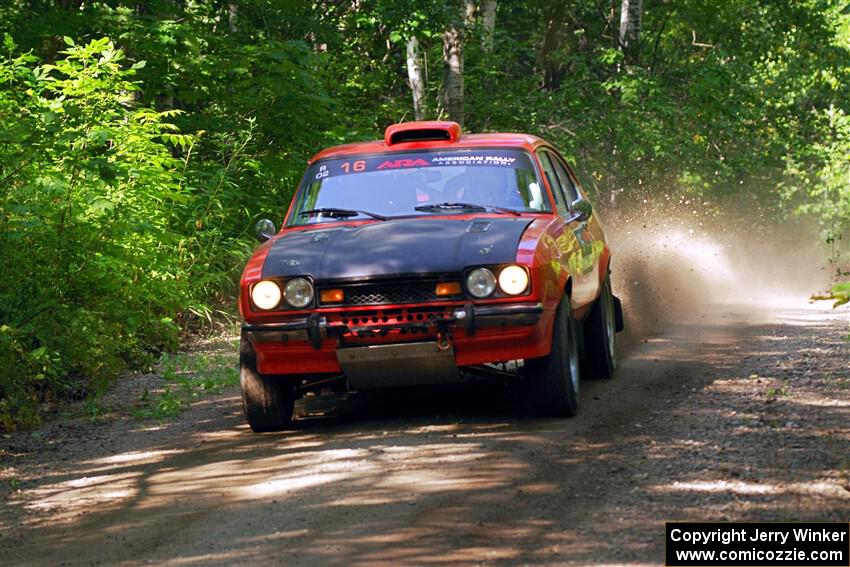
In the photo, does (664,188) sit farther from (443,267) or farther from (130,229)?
(443,267)

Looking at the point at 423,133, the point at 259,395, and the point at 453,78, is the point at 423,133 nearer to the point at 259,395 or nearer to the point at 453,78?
the point at 259,395

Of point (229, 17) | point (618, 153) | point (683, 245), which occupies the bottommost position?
point (683, 245)

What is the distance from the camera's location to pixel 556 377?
834cm

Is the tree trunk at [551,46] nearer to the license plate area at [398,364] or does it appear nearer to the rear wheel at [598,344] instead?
the rear wheel at [598,344]

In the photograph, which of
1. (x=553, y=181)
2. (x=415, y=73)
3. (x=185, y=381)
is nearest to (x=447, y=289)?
(x=553, y=181)

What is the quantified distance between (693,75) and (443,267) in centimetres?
2044

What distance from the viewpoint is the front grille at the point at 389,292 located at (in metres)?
8.07

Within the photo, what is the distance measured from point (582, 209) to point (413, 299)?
2258mm

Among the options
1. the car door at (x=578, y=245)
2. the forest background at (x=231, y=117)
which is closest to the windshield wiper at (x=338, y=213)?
the car door at (x=578, y=245)

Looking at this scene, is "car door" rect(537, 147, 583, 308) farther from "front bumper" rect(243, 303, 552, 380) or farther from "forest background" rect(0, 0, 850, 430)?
"forest background" rect(0, 0, 850, 430)

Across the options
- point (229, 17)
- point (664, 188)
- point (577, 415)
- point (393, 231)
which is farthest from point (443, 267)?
point (664, 188)

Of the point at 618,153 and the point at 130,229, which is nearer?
the point at 130,229

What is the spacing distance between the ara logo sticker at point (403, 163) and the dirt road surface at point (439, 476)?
172 centimetres

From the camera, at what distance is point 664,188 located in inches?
1162
